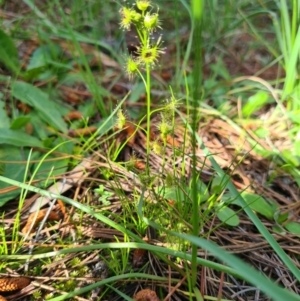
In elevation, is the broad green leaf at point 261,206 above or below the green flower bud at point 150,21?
below

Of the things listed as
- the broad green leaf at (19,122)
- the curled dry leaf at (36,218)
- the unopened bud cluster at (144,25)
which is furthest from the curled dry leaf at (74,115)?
the unopened bud cluster at (144,25)

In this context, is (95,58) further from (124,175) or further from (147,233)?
(147,233)

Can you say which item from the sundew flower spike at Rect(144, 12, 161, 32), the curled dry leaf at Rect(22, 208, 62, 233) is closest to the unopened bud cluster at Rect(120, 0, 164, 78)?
the sundew flower spike at Rect(144, 12, 161, 32)

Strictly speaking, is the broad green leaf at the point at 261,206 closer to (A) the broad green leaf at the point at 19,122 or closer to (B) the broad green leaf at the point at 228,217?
(B) the broad green leaf at the point at 228,217

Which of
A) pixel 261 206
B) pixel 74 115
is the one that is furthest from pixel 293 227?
pixel 74 115

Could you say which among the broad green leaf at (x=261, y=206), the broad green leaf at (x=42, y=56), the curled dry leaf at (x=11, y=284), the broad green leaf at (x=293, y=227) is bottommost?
the curled dry leaf at (x=11, y=284)

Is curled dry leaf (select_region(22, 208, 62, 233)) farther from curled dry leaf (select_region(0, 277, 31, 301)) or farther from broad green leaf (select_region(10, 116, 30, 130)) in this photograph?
broad green leaf (select_region(10, 116, 30, 130))
